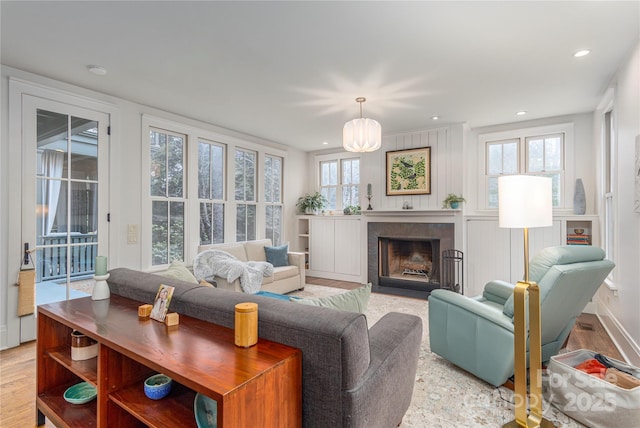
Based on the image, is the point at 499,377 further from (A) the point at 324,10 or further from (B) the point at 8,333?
(B) the point at 8,333

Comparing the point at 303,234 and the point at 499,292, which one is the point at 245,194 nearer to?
the point at 303,234

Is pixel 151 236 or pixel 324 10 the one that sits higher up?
pixel 324 10

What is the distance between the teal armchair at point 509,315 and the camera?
1.96 meters

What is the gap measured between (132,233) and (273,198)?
8.56 feet

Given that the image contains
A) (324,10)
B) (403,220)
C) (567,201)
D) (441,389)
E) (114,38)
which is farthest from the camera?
(403,220)

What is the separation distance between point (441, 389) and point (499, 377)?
0.39 meters

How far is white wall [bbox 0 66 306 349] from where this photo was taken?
288cm

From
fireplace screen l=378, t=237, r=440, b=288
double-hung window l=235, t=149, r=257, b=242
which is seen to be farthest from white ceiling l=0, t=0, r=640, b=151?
fireplace screen l=378, t=237, r=440, b=288

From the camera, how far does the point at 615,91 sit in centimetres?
303

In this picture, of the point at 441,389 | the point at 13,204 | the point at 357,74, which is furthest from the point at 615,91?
the point at 13,204

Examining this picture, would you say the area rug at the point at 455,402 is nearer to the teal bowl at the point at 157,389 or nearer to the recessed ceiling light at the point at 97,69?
the teal bowl at the point at 157,389

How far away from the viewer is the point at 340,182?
629 cm

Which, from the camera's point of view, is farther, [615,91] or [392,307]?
[392,307]

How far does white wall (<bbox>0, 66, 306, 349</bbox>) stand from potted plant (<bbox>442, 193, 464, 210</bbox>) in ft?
11.4
